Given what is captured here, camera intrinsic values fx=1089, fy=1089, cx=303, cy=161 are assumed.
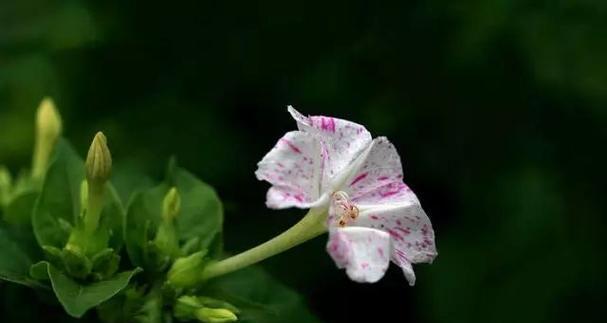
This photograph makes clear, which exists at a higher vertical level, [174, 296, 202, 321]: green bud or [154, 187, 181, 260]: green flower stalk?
[154, 187, 181, 260]: green flower stalk

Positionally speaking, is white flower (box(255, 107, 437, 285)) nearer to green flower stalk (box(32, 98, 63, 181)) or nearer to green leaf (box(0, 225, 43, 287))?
green leaf (box(0, 225, 43, 287))

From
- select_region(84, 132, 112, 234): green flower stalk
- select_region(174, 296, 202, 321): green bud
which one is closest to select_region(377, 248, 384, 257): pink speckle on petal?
select_region(174, 296, 202, 321): green bud

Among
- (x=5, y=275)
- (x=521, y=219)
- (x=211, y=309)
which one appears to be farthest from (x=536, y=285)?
(x=5, y=275)

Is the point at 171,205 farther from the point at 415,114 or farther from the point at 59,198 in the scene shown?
the point at 415,114

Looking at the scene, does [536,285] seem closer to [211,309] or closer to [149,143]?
[149,143]

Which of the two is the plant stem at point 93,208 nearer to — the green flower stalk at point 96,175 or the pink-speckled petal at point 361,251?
the green flower stalk at point 96,175

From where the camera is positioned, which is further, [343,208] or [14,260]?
[14,260]

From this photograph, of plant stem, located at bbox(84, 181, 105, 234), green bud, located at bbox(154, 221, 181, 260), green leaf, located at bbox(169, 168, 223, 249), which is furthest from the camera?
green leaf, located at bbox(169, 168, 223, 249)

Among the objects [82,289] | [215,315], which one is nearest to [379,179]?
[215,315]
